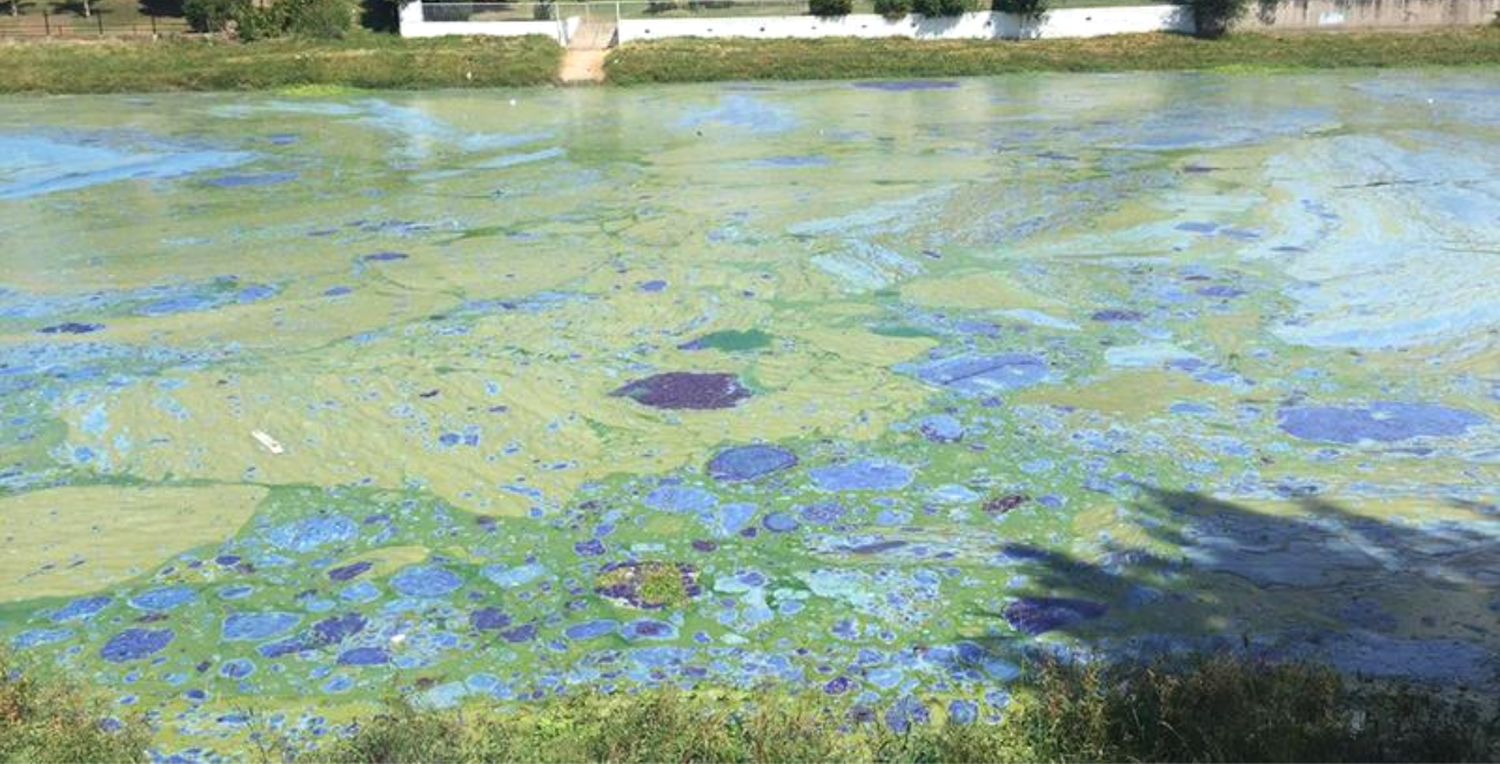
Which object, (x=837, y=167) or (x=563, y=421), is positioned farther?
(x=837, y=167)

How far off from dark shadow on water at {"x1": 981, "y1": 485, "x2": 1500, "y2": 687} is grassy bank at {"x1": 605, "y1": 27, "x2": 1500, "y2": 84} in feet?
82.8

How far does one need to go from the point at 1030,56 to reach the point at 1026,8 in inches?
178

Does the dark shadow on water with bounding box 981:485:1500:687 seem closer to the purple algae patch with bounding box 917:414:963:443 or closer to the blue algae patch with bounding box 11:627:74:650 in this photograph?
the purple algae patch with bounding box 917:414:963:443

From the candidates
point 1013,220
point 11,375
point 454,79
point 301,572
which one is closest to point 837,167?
point 1013,220

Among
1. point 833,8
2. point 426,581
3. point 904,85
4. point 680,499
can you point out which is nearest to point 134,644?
point 426,581

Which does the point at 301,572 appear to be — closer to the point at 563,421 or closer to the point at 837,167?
the point at 563,421

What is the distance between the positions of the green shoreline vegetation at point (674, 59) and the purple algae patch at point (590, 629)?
25.7 meters

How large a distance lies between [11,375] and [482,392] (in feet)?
11.2

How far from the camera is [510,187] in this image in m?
15.1

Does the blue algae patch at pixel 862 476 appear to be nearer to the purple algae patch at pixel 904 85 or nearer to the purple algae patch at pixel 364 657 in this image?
the purple algae patch at pixel 364 657

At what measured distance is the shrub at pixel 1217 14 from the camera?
34094 mm

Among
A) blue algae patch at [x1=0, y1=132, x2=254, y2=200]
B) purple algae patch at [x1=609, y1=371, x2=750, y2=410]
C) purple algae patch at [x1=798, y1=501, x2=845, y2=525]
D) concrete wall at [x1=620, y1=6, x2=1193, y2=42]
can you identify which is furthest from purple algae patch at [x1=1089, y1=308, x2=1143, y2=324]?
concrete wall at [x1=620, y1=6, x2=1193, y2=42]

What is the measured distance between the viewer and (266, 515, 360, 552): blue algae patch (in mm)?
6312

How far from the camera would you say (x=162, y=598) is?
580 centimetres
